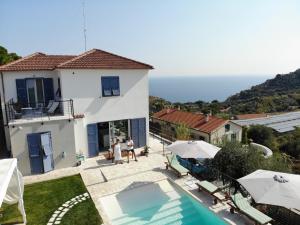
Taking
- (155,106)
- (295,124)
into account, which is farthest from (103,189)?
(295,124)

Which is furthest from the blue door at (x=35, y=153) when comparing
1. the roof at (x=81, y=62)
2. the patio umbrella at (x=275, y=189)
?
the patio umbrella at (x=275, y=189)

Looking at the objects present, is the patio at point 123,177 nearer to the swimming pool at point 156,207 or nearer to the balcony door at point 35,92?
the swimming pool at point 156,207

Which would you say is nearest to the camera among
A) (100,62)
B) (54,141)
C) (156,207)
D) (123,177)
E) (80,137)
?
(156,207)

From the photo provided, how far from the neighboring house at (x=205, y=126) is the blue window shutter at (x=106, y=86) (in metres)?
13.1

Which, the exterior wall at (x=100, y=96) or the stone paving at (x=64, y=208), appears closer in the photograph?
the stone paving at (x=64, y=208)

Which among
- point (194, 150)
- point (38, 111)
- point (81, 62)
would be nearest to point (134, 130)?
point (81, 62)

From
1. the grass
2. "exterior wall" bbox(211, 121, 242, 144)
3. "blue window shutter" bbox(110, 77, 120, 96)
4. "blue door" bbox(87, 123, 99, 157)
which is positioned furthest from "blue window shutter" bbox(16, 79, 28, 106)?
"exterior wall" bbox(211, 121, 242, 144)

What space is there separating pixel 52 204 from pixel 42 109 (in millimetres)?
8059

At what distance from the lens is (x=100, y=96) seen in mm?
19625

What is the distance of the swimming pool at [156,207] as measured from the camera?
40.0ft

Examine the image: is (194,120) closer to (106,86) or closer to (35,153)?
(106,86)

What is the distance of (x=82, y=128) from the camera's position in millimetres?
19172

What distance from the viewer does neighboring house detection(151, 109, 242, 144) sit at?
30.7 m

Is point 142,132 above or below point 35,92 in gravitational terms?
below
